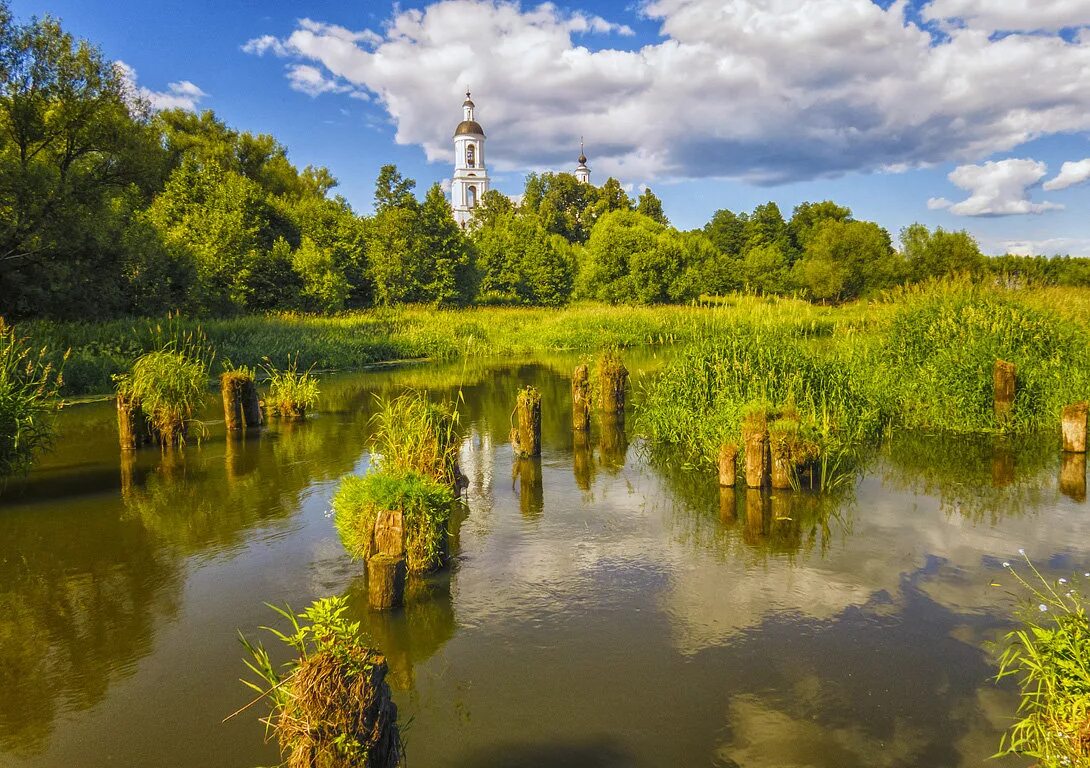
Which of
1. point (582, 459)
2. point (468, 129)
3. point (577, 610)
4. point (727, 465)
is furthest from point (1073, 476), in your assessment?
point (468, 129)

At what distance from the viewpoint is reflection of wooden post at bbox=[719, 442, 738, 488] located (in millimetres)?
9562

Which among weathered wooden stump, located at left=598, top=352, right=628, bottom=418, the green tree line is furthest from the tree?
weathered wooden stump, located at left=598, top=352, right=628, bottom=418

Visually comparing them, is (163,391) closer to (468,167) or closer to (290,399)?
(290,399)

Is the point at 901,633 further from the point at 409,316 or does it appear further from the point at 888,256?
the point at 888,256

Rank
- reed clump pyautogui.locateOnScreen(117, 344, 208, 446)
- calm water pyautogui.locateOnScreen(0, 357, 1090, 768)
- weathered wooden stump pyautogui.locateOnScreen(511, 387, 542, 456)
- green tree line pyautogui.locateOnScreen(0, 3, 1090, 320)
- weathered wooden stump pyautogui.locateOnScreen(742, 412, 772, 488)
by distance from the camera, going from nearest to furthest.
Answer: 1. calm water pyautogui.locateOnScreen(0, 357, 1090, 768)
2. weathered wooden stump pyautogui.locateOnScreen(742, 412, 772, 488)
3. weathered wooden stump pyautogui.locateOnScreen(511, 387, 542, 456)
4. reed clump pyautogui.locateOnScreen(117, 344, 208, 446)
5. green tree line pyautogui.locateOnScreen(0, 3, 1090, 320)

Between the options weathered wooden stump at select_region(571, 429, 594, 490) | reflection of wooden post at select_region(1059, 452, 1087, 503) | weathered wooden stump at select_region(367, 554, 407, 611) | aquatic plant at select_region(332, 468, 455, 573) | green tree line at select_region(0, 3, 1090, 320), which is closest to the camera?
weathered wooden stump at select_region(367, 554, 407, 611)

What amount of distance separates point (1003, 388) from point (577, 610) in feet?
30.9

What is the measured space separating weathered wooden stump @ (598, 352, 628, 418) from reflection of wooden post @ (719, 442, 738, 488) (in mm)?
5193

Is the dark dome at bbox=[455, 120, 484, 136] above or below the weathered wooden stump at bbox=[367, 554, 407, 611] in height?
above

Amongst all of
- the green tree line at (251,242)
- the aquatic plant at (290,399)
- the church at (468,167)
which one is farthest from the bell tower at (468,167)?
the aquatic plant at (290,399)

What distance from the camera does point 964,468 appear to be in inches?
416

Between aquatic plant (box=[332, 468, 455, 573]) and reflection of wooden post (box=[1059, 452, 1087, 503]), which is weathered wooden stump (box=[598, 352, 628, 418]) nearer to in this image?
reflection of wooden post (box=[1059, 452, 1087, 503])

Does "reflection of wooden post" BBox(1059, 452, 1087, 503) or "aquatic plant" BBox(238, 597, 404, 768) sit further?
"reflection of wooden post" BBox(1059, 452, 1087, 503)

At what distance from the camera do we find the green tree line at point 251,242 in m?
22.9
